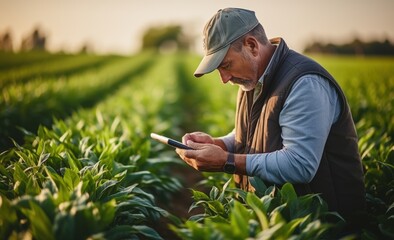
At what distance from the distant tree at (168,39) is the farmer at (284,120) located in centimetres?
9941

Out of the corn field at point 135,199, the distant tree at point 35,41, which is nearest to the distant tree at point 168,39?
the distant tree at point 35,41

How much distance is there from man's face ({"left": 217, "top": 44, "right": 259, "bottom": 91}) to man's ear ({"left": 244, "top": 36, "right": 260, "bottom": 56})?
3 centimetres

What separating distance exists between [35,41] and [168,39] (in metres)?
55.3

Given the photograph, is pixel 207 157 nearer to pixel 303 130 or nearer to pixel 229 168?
pixel 229 168

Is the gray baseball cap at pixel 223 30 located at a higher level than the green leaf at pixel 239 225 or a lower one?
higher

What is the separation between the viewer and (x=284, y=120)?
242 centimetres

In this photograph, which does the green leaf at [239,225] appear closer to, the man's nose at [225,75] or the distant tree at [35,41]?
the man's nose at [225,75]

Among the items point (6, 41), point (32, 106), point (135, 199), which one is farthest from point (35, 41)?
point (135, 199)

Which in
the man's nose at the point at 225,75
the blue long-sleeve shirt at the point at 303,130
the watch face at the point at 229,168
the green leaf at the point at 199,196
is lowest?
the green leaf at the point at 199,196

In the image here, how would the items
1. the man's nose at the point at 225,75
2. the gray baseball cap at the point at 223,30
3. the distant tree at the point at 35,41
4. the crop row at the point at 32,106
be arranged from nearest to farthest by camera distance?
the gray baseball cap at the point at 223,30, the man's nose at the point at 225,75, the crop row at the point at 32,106, the distant tree at the point at 35,41

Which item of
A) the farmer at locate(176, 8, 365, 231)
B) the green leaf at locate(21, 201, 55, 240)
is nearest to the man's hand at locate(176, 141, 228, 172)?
the farmer at locate(176, 8, 365, 231)

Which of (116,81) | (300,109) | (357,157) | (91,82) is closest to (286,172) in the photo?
(300,109)

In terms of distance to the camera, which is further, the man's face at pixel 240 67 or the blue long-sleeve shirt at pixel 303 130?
the man's face at pixel 240 67

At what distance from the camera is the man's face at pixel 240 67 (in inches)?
103
